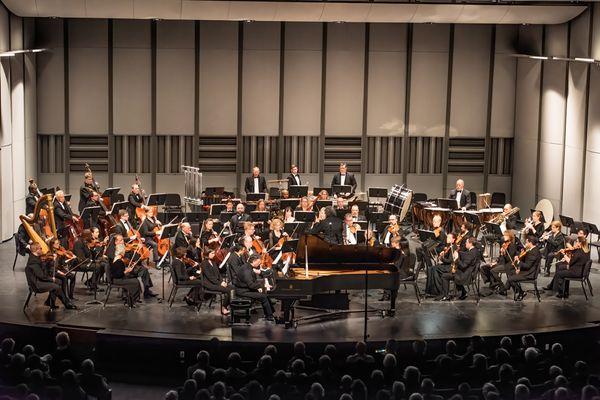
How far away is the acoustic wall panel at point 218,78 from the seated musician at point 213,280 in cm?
891

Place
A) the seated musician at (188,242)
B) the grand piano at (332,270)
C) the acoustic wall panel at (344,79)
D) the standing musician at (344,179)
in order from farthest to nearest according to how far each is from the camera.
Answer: the acoustic wall panel at (344,79) < the standing musician at (344,179) < the seated musician at (188,242) < the grand piano at (332,270)

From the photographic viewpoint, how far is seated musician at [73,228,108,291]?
1812cm

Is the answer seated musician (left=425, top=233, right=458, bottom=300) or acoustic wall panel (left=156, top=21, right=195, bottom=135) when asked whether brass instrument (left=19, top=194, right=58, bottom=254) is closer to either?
acoustic wall panel (left=156, top=21, right=195, bottom=135)

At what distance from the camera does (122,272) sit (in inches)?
687

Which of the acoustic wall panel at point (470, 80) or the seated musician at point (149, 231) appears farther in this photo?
the acoustic wall panel at point (470, 80)

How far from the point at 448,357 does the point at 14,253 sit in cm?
1116

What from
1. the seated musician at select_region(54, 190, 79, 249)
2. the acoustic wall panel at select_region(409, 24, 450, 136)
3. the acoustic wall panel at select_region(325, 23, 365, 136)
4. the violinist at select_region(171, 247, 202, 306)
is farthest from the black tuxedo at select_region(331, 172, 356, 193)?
the violinist at select_region(171, 247, 202, 306)

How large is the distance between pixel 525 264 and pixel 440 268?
1465 mm

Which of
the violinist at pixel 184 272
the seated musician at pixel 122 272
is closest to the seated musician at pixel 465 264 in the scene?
the violinist at pixel 184 272

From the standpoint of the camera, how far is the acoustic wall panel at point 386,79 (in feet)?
84.5

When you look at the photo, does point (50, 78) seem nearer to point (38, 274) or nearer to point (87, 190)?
point (87, 190)

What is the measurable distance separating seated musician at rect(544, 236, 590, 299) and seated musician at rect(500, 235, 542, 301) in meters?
0.75

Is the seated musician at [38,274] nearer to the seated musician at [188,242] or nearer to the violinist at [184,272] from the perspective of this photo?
the violinist at [184,272]

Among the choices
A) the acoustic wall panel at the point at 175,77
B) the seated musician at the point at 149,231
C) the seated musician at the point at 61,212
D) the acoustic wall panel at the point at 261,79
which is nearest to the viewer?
the seated musician at the point at 149,231
